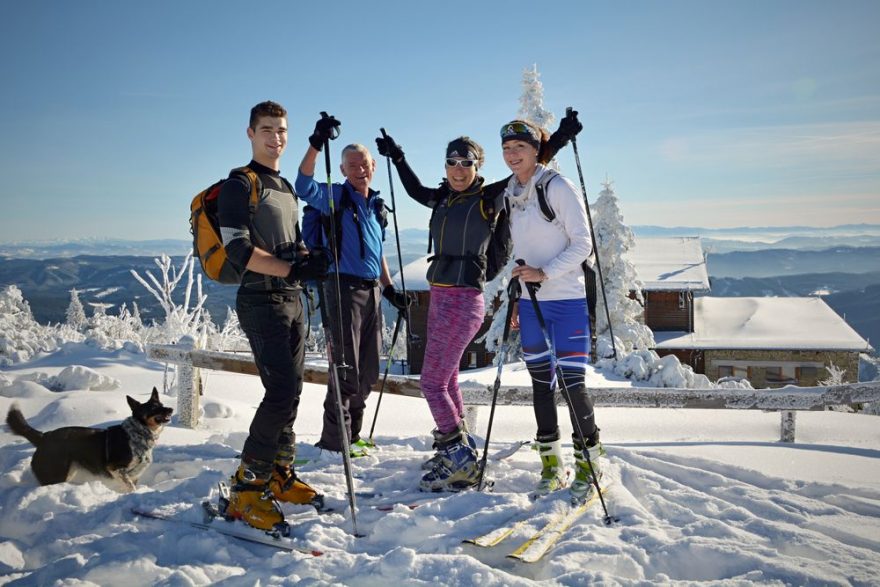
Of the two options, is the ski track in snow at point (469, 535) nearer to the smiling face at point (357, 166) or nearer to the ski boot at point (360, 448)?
the ski boot at point (360, 448)

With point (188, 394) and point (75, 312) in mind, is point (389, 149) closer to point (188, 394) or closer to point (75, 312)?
point (188, 394)

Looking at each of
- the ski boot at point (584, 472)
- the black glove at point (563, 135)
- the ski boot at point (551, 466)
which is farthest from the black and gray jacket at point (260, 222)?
the ski boot at point (584, 472)

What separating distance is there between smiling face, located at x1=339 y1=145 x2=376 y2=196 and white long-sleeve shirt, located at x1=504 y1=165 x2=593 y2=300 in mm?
1472

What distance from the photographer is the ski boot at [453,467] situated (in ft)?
15.1

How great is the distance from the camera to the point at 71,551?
3441 millimetres

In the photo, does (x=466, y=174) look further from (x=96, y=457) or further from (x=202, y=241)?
(x=96, y=457)

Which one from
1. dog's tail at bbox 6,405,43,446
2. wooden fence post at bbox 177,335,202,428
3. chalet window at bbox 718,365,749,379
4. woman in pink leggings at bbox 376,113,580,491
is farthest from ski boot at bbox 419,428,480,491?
chalet window at bbox 718,365,749,379

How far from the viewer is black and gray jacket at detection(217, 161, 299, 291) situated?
11.7 ft

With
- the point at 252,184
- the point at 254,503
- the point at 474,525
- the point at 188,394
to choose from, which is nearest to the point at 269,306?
the point at 252,184

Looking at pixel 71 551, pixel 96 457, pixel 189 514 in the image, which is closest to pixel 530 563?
pixel 189 514

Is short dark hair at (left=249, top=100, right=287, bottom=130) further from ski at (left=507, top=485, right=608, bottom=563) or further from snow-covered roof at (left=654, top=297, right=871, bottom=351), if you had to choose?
snow-covered roof at (left=654, top=297, right=871, bottom=351)

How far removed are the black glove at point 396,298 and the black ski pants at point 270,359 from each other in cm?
168

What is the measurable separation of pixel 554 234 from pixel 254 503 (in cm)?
287

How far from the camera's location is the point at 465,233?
183 inches
